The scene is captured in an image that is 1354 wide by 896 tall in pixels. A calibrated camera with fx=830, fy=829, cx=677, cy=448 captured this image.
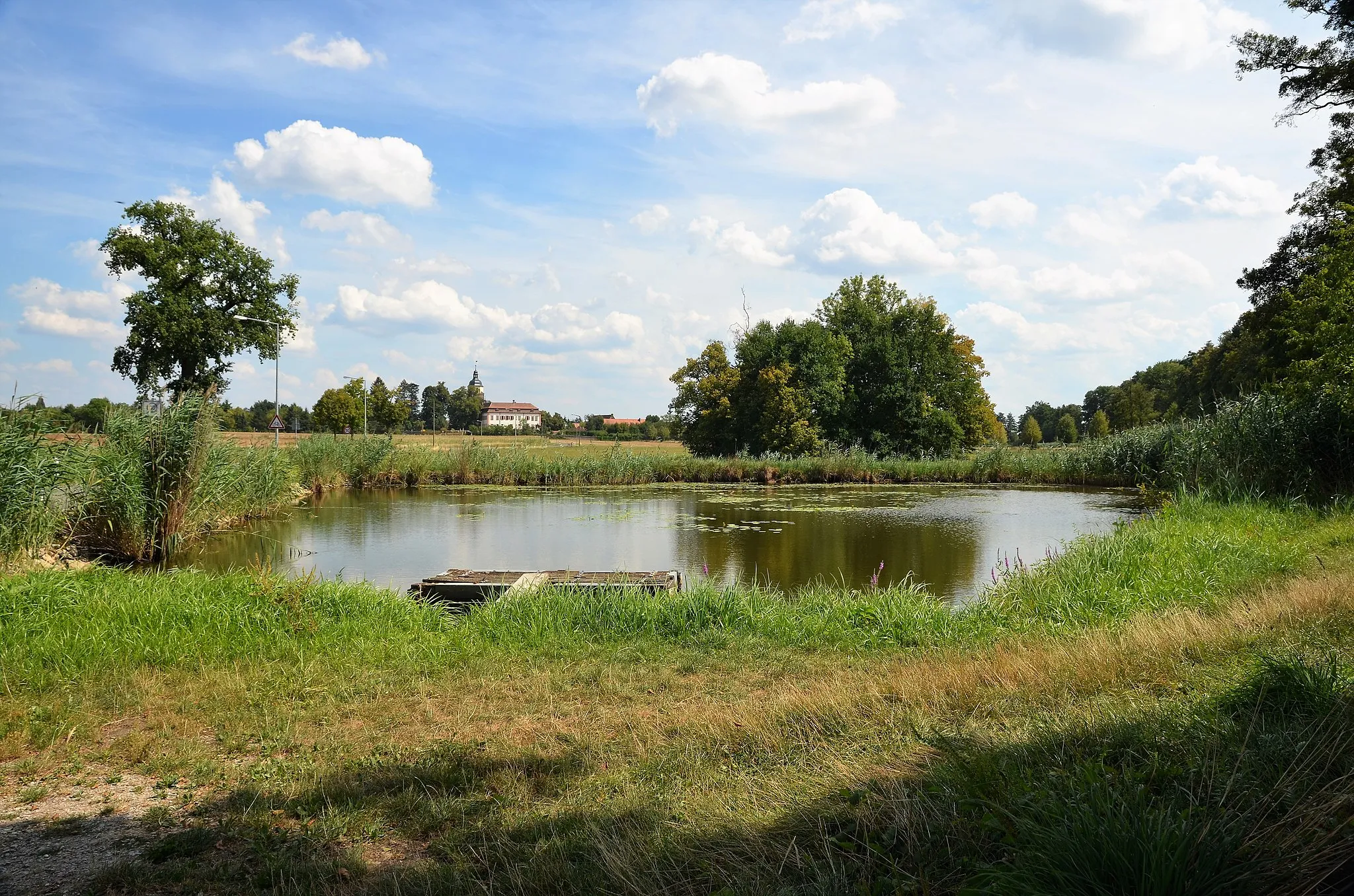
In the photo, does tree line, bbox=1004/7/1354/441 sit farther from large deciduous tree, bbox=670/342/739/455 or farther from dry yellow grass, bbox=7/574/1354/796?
large deciduous tree, bbox=670/342/739/455

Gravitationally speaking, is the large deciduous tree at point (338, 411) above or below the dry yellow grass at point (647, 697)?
above

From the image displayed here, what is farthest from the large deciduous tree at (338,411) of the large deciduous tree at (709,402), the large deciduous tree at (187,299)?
the large deciduous tree at (709,402)

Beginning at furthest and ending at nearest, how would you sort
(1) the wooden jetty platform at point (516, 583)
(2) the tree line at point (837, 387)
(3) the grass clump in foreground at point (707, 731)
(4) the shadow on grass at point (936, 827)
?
(2) the tree line at point (837, 387) → (1) the wooden jetty platform at point (516, 583) → (3) the grass clump in foreground at point (707, 731) → (4) the shadow on grass at point (936, 827)

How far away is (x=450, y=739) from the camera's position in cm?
450

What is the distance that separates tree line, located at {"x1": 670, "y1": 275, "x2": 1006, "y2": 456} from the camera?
1441 inches

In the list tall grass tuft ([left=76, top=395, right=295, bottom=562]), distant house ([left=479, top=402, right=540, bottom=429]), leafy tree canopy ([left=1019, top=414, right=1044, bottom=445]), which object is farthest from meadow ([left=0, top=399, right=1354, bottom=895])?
distant house ([left=479, top=402, right=540, bottom=429])

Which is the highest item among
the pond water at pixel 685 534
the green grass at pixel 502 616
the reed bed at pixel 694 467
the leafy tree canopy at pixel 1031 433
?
the leafy tree canopy at pixel 1031 433

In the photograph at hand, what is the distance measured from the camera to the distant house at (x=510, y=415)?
125 meters

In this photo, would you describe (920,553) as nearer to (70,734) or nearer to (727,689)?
(727,689)

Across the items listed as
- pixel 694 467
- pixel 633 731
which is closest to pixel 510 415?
pixel 694 467

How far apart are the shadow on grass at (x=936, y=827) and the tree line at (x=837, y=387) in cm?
3133

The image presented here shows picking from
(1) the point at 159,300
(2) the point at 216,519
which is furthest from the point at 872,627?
(1) the point at 159,300

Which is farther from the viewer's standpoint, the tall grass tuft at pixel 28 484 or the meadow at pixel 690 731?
the tall grass tuft at pixel 28 484

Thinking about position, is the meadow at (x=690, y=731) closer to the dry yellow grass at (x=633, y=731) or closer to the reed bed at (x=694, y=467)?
the dry yellow grass at (x=633, y=731)
